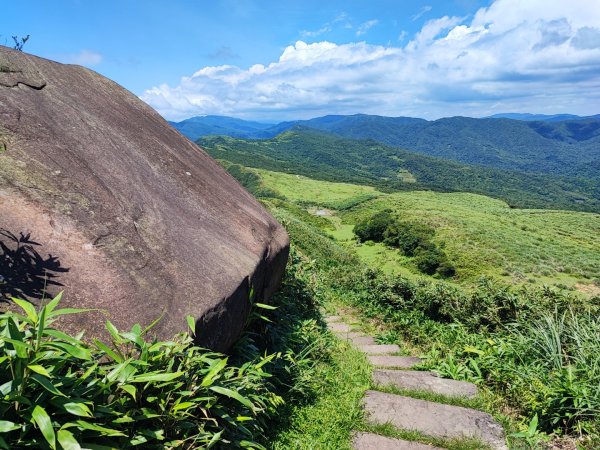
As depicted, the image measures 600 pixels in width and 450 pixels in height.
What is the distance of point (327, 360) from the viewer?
6.23 metres

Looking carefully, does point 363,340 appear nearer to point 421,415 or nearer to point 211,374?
point 421,415

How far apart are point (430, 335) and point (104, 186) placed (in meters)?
6.76

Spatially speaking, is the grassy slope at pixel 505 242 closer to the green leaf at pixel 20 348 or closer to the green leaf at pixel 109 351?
the green leaf at pixel 109 351

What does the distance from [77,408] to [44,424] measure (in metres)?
0.22

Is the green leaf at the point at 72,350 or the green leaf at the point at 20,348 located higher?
the green leaf at the point at 20,348

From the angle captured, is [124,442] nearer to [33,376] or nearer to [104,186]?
[33,376]

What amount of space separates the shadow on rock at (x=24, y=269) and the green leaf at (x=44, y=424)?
1.19m

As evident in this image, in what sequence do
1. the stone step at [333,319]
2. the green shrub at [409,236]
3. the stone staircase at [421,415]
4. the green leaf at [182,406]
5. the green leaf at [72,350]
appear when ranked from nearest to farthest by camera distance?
the green leaf at [72,350] → the green leaf at [182,406] → the stone staircase at [421,415] → the stone step at [333,319] → the green shrub at [409,236]

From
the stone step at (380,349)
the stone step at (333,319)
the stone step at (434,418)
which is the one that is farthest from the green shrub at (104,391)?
the stone step at (333,319)

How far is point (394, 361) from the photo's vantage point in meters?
7.03

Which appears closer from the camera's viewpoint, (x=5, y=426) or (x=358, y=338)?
(x=5, y=426)

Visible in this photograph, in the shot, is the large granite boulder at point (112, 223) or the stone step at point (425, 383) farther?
the stone step at point (425, 383)

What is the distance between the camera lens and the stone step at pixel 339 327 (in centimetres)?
960

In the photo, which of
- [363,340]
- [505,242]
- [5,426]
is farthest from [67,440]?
[505,242]
